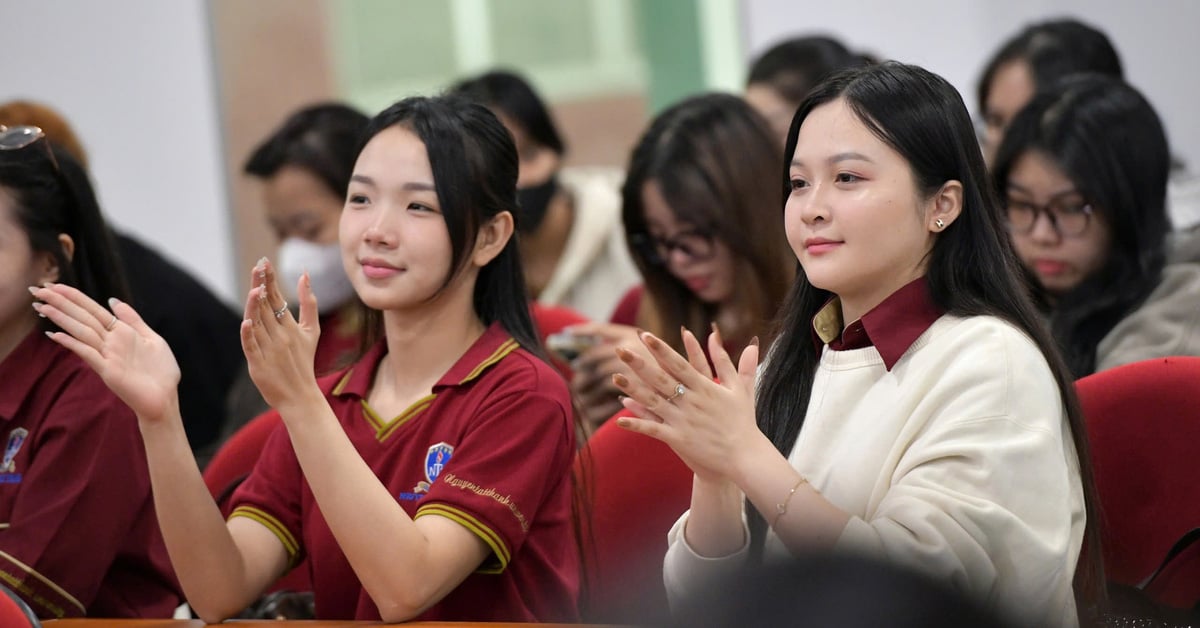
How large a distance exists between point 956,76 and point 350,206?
252 centimetres

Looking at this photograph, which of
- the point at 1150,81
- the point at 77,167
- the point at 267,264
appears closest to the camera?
the point at 267,264

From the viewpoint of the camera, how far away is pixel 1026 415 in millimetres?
1330

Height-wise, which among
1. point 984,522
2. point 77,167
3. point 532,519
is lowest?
point 532,519

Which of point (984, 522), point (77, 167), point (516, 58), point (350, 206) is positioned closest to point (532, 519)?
point (350, 206)

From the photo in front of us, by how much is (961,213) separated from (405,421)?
0.73 metres

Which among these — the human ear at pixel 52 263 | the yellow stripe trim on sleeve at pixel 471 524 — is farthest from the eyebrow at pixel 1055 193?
the human ear at pixel 52 263

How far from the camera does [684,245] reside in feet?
7.87

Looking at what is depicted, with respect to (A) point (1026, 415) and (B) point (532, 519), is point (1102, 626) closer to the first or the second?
(A) point (1026, 415)

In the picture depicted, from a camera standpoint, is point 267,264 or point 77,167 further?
point 77,167

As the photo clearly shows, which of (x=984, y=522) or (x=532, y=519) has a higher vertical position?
(x=984, y=522)

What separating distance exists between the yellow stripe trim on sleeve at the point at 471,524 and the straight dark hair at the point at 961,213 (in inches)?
12.0

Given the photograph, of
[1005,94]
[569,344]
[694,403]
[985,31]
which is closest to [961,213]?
[694,403]

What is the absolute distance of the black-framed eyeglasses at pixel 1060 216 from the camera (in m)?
2.17

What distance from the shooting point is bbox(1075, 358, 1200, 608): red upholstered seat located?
1.64 meters
